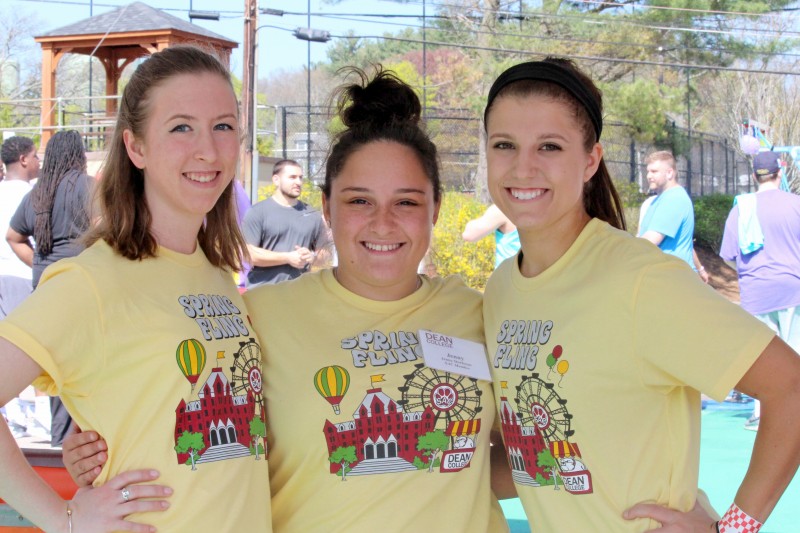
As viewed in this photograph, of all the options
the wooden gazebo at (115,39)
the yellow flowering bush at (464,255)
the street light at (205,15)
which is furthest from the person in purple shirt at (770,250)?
the street light at (205,15)

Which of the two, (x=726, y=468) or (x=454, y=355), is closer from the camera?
(x=454, y=355)

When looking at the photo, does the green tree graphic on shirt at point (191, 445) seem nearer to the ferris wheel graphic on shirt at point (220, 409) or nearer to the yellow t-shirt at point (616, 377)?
the ferris wheel graphic on shirt at point (220, 409)

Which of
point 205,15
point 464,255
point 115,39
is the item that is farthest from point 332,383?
point 205,15

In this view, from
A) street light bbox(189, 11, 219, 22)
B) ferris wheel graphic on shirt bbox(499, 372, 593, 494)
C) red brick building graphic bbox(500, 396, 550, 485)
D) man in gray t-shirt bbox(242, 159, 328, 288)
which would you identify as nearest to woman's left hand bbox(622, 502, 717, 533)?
ferris wheel graphic on shirt bbox(499, 372, 593, 494)

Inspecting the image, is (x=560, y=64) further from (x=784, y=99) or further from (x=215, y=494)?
(x=784, y=99)

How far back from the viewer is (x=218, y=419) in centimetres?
204

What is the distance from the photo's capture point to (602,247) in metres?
2.16

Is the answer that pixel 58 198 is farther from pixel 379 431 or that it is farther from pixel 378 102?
pixel 379 431

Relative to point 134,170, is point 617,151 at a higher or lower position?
higher

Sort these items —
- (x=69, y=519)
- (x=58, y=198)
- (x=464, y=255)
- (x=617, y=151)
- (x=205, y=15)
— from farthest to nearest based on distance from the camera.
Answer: (x=617, y=151)
(x=205, y=15)
(x=464, y=255)
(x=58, y=198)
(x=69, y=519)

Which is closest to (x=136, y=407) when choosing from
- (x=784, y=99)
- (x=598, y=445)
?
(x=598, y=445)

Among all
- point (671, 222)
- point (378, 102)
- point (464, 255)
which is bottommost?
point (464, 255)

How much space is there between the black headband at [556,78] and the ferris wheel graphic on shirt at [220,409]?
952 millimetres

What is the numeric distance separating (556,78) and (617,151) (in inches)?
869
